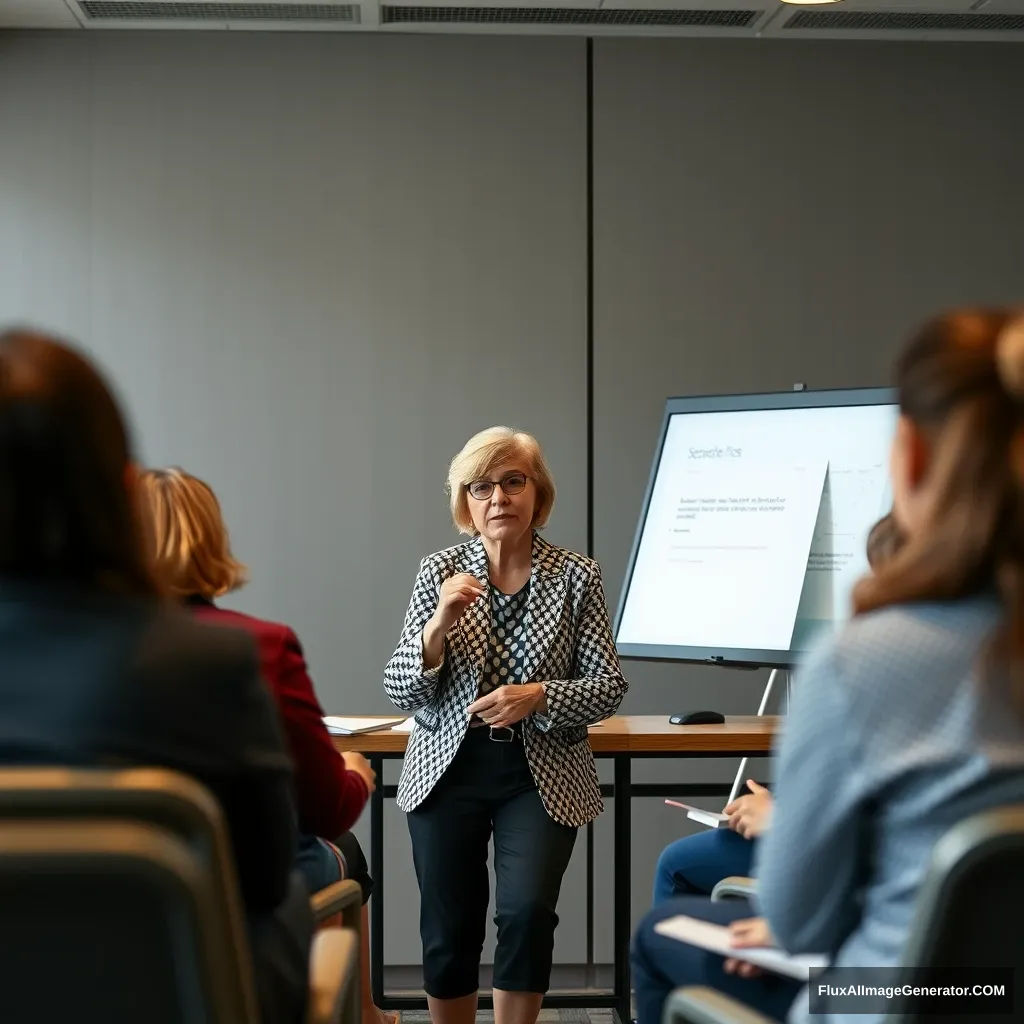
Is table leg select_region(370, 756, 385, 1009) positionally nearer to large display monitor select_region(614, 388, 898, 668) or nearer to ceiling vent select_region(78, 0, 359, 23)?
large display monitor select_region(614, 388, 898, 668)

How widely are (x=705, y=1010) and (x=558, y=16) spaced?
341cm

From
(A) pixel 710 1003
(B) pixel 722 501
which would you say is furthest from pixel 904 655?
(B) pixel 722 501

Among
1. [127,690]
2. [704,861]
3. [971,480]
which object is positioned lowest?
[704,861]

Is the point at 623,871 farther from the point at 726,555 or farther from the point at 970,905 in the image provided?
the point at 970,905

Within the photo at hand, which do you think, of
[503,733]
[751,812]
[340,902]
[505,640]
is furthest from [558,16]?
[340,902]

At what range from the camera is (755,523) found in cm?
329

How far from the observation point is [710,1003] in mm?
1411

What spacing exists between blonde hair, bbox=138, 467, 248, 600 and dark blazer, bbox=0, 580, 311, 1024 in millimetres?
622

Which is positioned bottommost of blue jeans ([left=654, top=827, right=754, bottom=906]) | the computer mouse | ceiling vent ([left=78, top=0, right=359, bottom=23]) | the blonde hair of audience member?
blue jeans ([left=654, top=827, right=754, bottom=906])

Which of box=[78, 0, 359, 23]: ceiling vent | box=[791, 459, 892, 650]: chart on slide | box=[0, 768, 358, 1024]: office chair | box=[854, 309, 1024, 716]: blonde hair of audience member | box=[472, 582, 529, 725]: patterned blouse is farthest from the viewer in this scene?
box=[78, 0, 359, 23]: ceiling vent

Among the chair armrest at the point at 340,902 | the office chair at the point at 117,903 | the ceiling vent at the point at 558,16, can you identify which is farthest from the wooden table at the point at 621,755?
the ceiling vent at the point at 558,16

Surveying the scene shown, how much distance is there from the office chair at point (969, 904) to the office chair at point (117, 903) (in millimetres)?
637

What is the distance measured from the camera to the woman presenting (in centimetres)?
277

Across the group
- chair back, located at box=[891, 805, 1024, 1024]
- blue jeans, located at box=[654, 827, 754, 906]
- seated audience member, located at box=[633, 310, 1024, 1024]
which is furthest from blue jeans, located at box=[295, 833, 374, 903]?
A: chair back, located at box=[891, 805, 1024, 1024]
